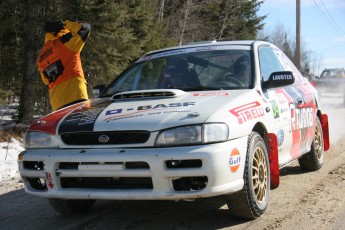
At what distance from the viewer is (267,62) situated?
210 inches

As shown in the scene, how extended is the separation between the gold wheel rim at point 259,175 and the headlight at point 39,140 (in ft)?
5.78

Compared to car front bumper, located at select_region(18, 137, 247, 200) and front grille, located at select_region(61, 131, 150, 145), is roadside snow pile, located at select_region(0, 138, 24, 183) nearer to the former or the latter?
car front bumper, located at select_region(18, 137, 247, 200)

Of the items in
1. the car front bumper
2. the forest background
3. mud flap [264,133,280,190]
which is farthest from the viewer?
the forest background

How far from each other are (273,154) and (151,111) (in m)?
1.46

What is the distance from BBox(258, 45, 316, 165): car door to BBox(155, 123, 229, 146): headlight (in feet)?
4.21

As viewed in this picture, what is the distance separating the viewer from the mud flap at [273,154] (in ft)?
15.1

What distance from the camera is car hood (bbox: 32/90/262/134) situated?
3.72 metres

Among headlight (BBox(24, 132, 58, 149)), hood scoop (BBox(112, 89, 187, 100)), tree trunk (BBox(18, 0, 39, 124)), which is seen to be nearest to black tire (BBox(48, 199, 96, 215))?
headlight (BBox(24, 132, 58, 149))

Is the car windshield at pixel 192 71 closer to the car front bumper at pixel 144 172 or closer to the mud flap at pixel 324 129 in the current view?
the car front bumper at pixel 144 172

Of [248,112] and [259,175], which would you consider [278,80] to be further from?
[259,175]

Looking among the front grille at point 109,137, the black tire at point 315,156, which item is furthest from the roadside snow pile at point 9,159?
the black tire at point 315,156

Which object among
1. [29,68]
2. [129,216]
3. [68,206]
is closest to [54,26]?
[68,206]

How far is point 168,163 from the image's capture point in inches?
142

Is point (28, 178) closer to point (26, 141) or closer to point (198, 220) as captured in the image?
point (26, 141)
